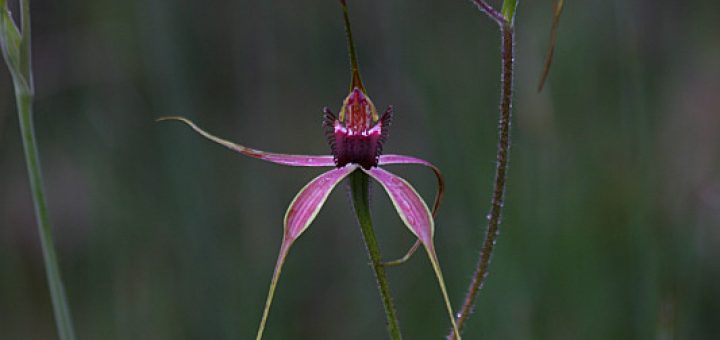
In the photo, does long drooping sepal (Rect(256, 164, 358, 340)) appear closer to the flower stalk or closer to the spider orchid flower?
the spider orchid flower

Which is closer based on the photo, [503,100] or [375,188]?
[503,100]

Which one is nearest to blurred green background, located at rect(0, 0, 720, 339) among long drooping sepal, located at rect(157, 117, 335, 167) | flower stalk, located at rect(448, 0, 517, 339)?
flower stalk, located at rect(448, 0, 517, 339)

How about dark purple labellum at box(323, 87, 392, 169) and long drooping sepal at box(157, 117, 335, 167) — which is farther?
dark purple labellum at box(323, 87, 392, 169)

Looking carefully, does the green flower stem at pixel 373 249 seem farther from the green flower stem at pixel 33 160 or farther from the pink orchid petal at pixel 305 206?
the green flower stem at pixel 33 160

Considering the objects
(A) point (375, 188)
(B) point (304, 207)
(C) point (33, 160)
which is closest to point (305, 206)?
(B) point (304, 207)

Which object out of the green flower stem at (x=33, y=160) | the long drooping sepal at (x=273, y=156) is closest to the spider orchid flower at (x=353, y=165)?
the long drooping sepal at (x=273, y=156)

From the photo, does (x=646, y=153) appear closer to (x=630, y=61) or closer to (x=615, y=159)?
(x=630, y=61)

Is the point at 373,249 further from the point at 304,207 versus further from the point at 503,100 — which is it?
the point at 503,100

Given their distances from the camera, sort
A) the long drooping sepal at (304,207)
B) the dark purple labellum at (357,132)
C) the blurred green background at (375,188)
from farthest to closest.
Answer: the blurred green background at (375,188) → the dark purple labellum at (357,132) → the long drooping sepal at (304,207)
